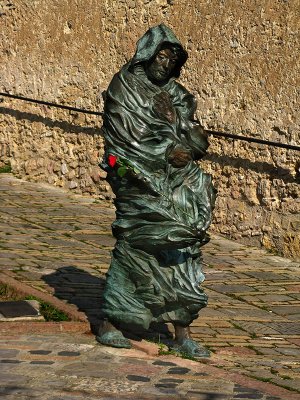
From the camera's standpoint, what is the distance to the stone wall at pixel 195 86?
45.0ft

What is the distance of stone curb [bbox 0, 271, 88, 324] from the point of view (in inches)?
Result: 392

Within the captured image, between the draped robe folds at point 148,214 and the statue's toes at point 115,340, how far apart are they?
0.30 feet

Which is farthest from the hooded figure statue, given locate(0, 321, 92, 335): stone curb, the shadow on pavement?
the shadow on pavement

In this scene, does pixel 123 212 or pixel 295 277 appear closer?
pixel 123 212

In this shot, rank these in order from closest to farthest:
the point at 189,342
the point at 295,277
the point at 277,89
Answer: the point at 189,342, the point at 295,277, the point at 277,89

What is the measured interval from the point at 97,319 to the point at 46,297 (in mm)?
759

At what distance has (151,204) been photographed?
910 cm

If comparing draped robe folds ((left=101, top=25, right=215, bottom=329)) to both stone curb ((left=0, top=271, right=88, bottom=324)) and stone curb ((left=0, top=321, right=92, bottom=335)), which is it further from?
stone curb ((left=0, top=271, right=88, bottom=324))

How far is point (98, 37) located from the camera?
650 inches

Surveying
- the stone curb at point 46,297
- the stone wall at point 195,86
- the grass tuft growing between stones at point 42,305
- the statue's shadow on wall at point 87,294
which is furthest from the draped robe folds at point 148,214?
the stone wall at point 195,86

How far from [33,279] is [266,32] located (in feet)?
12.7

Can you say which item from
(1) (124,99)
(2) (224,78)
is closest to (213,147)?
(2) (224,78)

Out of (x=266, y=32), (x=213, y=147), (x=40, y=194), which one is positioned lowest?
(x=40, y=194)

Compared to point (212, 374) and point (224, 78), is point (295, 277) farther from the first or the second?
point (212, 374)
